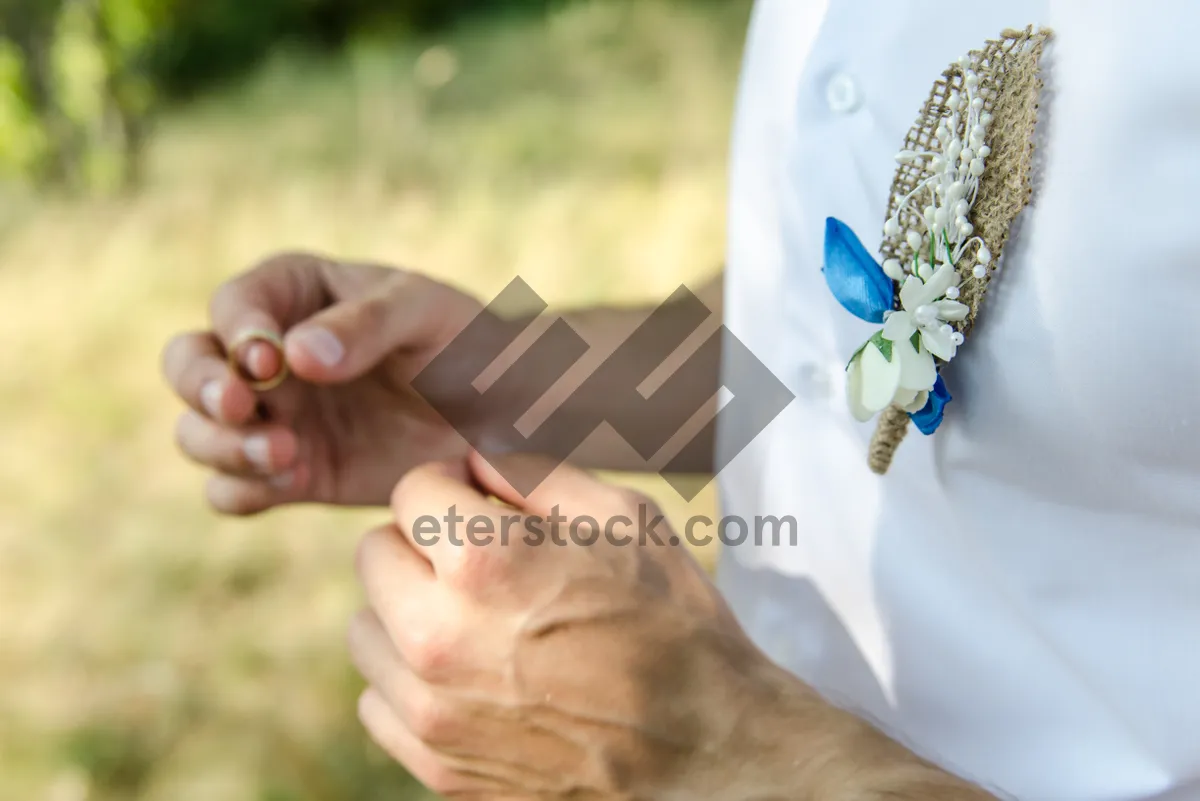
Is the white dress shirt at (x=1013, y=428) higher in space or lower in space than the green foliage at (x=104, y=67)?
lower

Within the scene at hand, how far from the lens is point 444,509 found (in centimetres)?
50

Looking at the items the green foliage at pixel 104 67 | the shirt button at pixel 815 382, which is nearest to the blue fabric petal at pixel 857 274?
the shirt button at pixel 815 382

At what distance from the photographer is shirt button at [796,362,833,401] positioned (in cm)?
54

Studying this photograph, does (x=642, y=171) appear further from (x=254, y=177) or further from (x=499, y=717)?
(x=499, y=717)

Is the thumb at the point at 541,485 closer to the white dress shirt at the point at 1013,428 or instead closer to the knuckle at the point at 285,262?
the white dress shirt at the point at 1013,428

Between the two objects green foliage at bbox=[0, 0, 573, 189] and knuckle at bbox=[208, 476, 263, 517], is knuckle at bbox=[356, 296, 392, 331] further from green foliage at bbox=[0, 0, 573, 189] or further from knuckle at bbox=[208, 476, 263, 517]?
green foliage at bbox=[0, 0, 573, 189]

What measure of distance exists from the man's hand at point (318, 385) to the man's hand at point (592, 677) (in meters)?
0.19

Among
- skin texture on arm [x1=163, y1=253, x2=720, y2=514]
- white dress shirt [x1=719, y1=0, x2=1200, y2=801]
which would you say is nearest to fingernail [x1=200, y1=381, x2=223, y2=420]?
skin texture on arm [x1=163, y1=253, x2=720, y2=514]

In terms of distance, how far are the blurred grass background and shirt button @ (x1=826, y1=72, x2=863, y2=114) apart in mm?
397

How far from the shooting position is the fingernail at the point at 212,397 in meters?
0.63

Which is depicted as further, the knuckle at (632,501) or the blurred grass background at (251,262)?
the blurred grass background at (251,262)

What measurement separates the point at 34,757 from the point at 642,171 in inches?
48.3

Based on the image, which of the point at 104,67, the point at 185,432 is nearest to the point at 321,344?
the point at 185,432

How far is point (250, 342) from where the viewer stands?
0.63m
